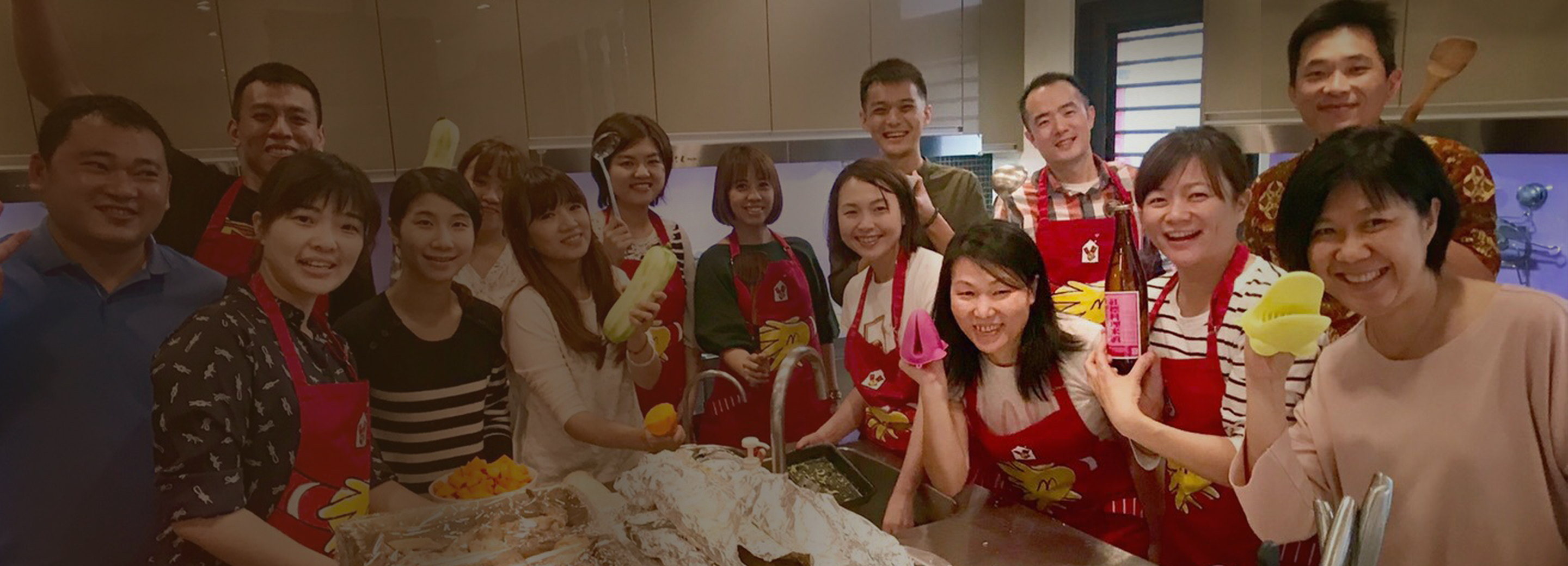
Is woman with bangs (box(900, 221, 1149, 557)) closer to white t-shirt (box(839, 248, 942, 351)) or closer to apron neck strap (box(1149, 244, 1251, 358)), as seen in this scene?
white t-shirt (box(839, 248, 942, 351))

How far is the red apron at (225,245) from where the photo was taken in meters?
1.20

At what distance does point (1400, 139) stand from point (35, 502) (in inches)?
72.7

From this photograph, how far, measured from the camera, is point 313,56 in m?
1.27

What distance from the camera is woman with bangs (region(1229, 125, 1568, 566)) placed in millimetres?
1120

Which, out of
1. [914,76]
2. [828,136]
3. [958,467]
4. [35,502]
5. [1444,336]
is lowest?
[958,467]

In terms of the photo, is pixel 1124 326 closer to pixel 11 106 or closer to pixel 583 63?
pixel 583 63

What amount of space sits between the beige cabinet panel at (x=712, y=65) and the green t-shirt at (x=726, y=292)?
0.73ft

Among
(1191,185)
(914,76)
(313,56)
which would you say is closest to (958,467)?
(1191,185)

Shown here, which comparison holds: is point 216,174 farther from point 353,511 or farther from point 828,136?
point 828,136

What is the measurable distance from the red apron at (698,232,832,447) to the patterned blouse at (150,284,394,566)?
702mm

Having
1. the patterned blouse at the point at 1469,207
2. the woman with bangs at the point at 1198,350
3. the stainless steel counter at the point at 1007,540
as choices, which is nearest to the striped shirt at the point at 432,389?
the stainless steel counter at the point at 1007,540

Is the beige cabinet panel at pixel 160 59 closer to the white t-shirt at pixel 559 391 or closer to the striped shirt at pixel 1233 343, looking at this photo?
the white t-shirt at pixel 559 391

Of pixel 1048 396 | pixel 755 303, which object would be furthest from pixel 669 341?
pixel 1048 396

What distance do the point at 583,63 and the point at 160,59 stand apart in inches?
22.9
